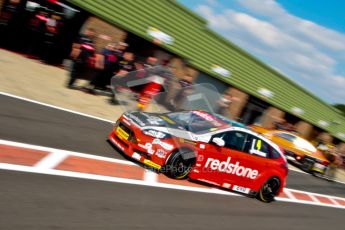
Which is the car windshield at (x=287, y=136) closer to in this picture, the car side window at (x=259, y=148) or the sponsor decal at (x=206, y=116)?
the car side window at (x=259, y=148)

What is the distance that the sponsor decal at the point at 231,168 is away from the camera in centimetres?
977

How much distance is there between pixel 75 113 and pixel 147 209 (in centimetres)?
583

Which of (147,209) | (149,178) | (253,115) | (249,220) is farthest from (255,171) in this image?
(253,115)

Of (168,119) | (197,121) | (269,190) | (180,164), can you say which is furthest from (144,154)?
(269,190)

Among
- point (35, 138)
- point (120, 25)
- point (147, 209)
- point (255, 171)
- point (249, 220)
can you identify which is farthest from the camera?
point (120, 25)

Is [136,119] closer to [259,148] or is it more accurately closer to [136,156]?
[136,156]

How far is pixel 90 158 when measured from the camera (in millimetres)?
9031

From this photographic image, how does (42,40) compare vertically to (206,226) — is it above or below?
above

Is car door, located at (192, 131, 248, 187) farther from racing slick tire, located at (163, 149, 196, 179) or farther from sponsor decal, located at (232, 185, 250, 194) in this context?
sponsor decal, located at (232, 185, 250, 194)

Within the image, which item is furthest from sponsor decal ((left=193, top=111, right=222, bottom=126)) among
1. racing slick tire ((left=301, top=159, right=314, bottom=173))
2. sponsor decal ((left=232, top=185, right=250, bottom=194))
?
racing slick tire ((left=301, top=159, right=314, bottom=173))

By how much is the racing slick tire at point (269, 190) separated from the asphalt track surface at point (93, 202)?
0.25 metres

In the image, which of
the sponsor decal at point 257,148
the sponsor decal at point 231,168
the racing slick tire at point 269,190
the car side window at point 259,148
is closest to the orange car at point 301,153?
the racing slick tire at point 269,190

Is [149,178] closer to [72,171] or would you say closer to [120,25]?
[72,171]

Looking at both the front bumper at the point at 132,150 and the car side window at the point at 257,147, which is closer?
the front bumper at the point at 132,150
